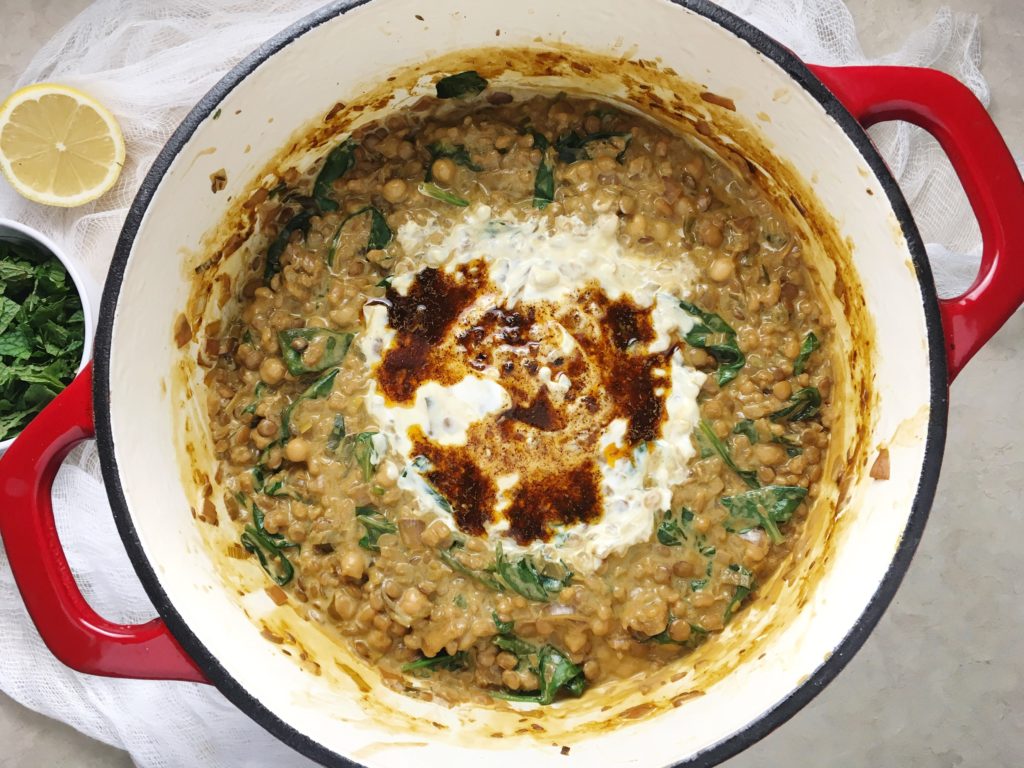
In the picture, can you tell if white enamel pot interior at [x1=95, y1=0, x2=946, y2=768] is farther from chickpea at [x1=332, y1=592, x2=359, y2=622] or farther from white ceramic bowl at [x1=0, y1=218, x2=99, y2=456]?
white ceramic bowl at [x1=0, y1=218, x2=99, y2=456]

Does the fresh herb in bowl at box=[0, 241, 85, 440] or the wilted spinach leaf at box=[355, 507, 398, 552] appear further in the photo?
the fresh herb in bowl at box=[0, 241, 85, 440]

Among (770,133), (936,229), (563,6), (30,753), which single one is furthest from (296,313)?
(936,229)

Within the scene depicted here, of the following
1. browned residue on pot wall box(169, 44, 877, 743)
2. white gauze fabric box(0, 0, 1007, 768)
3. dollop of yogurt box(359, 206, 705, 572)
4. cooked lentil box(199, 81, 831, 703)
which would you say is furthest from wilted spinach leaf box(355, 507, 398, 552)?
white gauze fabric box(0, 0, 1007, 768)

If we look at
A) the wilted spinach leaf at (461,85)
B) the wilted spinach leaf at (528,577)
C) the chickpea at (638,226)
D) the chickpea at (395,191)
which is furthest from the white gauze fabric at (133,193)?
the wilted spinach leaf at (528,577)

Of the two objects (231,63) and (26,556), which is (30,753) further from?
(231,63)

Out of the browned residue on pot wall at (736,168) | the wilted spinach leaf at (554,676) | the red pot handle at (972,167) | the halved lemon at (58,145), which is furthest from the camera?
the halved lemon at (58,145)

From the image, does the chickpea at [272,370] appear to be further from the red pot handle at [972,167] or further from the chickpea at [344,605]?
the red pot handle at [972,167]

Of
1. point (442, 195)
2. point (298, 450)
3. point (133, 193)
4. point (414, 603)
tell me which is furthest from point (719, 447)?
point (133, 193)
